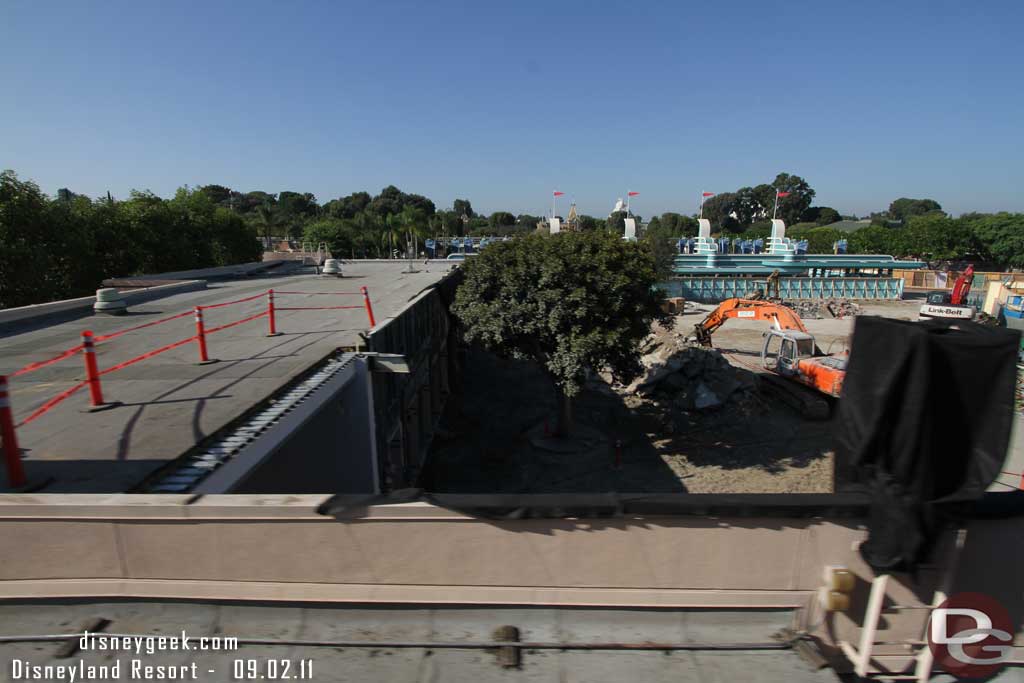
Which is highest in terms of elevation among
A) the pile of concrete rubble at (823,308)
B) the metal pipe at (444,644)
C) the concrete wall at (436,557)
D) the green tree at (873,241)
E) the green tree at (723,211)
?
the green tree at (723,211)

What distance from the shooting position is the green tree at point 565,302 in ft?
51.1

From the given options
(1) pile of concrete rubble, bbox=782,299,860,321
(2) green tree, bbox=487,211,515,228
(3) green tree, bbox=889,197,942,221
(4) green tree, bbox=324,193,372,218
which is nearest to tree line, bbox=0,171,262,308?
(1) pile of concrete rubble, bbox=782,299,860,321

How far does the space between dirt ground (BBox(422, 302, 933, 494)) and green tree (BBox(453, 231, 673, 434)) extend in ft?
9.07

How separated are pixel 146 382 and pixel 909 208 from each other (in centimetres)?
23006

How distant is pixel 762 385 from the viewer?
2253 centimetres

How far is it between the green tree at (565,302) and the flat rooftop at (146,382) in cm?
313

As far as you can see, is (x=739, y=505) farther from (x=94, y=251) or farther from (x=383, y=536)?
(x=94, y=251)

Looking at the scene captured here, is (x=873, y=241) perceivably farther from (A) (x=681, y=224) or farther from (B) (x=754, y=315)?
(B) (x=754, y=315)

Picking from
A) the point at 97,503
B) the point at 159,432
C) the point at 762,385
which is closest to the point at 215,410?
the point at 159,432

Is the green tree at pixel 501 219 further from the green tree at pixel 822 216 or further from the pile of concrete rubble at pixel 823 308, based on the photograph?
the pile of concrete rubble at pixel 823 308

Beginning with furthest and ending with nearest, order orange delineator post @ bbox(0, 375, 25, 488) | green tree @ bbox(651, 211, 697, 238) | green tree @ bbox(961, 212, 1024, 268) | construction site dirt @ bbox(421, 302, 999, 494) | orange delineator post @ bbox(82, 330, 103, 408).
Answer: green tree @ bbox(651, 211, 697, 238), green tree @ bbox(961, 212, 1024, 268), construction site dirt @ bbox(421, 302, 999, 494), orange delineator post @ bbox(82, 330, 103, 408), orange delineator post @ bbox(0, 375, 25, 488)

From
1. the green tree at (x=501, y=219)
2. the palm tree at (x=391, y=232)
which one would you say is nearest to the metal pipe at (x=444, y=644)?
the palm tree at (x=391, y=232)

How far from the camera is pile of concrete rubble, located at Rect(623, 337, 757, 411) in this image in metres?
20.9

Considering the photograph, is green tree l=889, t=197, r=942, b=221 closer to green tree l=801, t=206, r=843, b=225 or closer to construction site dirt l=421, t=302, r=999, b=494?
green tree l=801, t=206, r=843, b=225
